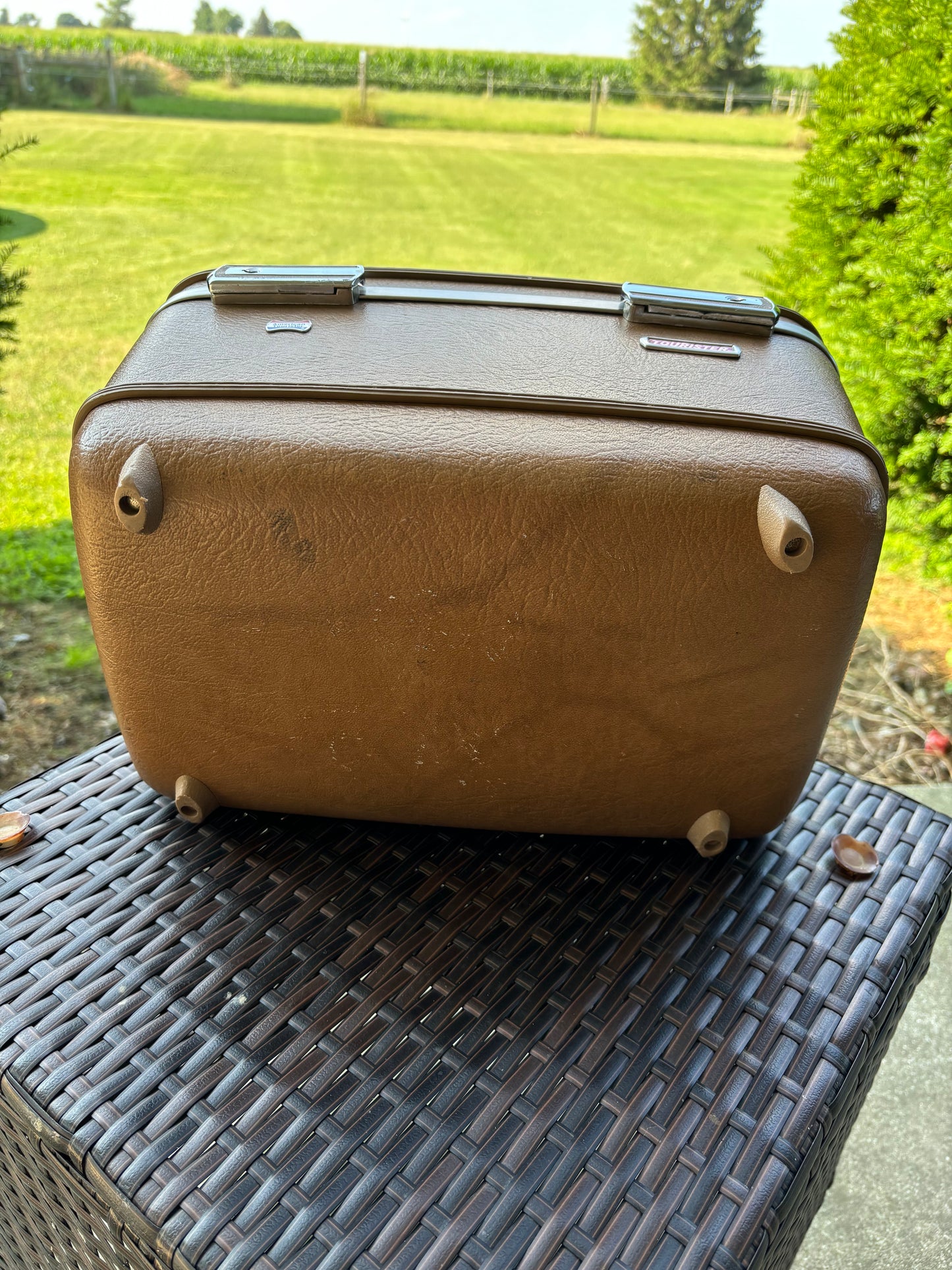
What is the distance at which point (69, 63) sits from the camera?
5957 millimetres

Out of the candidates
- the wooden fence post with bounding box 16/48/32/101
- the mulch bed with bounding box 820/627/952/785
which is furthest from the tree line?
the mulch bed with bounding box 820/627/952/785

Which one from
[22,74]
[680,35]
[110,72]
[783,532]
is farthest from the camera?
[680,35]

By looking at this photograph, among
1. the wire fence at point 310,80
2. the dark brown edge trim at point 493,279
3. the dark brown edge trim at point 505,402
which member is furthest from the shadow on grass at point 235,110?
the dark brown edge trim at point 505,402

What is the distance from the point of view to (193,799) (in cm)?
72

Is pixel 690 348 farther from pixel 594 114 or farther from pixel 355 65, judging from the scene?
pixel 355 65

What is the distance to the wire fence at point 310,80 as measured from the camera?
18.2 ft

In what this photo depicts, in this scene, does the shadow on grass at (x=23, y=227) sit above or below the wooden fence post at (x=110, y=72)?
below

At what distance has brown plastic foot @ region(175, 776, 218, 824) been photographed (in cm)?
72

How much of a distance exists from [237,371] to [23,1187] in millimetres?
635

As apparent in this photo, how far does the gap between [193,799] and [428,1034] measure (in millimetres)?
265

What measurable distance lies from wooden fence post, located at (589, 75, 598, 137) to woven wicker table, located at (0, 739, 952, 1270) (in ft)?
28.2

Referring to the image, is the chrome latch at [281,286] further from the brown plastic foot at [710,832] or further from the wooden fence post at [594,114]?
the wooden fence post at [594,114]

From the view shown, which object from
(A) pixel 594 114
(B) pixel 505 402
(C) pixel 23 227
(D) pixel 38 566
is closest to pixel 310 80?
(A) pixel 594 114

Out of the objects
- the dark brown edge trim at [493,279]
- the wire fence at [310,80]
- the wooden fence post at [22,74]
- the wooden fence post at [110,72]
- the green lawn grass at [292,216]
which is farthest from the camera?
the wooden fence post at [110,72]
